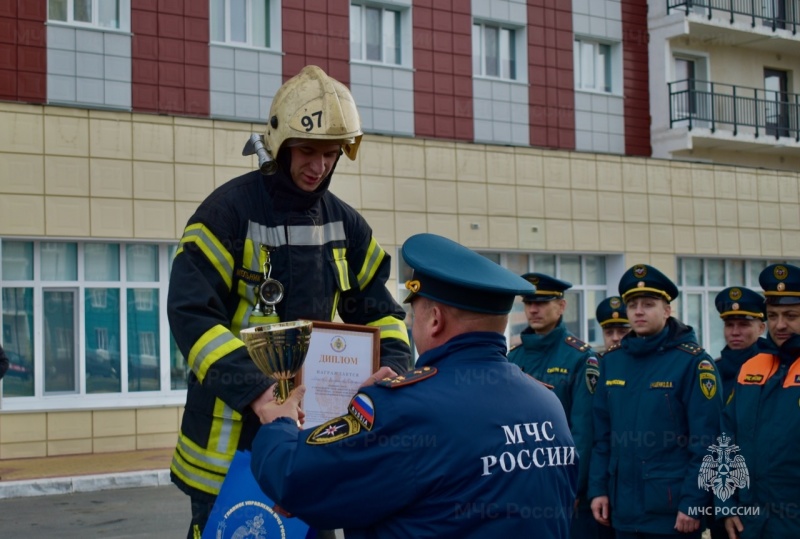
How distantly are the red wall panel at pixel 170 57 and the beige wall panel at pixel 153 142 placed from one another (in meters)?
0.36

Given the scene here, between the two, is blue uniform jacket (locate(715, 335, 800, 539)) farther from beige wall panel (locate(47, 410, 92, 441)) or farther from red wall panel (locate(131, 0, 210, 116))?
red wall panel (locate(131, 0, 210, 116))

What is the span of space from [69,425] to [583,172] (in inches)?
445

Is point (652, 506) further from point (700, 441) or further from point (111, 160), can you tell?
point (111, 160)

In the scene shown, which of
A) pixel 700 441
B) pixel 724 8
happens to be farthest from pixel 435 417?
pixel 724 8

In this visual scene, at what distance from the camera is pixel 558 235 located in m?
22.3

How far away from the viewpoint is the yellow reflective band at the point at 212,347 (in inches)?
146

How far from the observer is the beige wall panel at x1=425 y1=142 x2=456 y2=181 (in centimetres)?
2045

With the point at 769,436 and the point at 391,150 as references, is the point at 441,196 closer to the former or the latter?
the point at 391,150

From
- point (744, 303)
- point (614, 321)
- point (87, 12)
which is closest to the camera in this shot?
point (744, 303)

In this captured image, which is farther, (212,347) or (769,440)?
(769,440)

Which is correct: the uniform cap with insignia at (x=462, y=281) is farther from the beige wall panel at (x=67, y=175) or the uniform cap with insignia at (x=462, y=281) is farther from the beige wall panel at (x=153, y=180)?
the beige wall panel at (x=153, y=180)

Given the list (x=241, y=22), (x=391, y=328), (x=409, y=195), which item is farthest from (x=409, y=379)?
(x=409, y=195)

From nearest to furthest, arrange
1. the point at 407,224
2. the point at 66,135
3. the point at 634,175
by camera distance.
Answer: the point at 66,135, the point at 407,224, the point at 634,175

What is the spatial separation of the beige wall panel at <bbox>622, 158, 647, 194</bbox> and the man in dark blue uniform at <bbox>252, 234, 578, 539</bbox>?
66.8 ft
